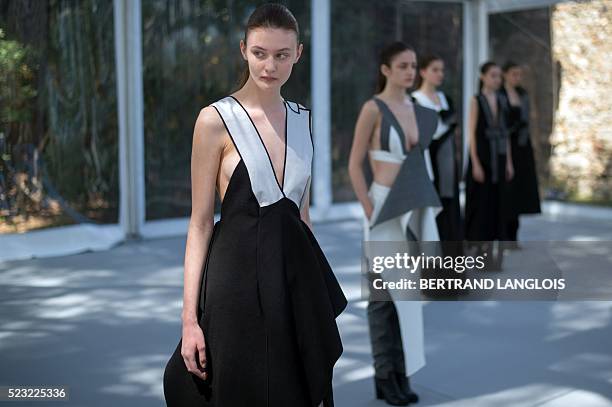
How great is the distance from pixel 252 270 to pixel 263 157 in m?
0.30

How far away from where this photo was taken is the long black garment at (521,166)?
8172 millimetres

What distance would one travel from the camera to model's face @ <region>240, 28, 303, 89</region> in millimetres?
2424

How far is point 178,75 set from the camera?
32.9ft

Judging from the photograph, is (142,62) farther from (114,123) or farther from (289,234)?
(289,234)

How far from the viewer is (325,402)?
257 centimetres


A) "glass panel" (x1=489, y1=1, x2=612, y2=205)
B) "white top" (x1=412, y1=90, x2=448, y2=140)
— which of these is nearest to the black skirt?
"white top" (x1=412, y1=90, x2=448, y2=140)

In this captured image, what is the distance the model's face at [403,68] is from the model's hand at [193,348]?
255 cm

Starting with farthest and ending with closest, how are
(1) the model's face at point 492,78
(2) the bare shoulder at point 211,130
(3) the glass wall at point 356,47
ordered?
(3) the glass wall at point 356,47, (1) the model's face at point 492,78, (2) the bare shoulder at point 211,130

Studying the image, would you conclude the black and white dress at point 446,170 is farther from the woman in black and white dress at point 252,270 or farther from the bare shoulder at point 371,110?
the woman in black and white dress at point 252,270

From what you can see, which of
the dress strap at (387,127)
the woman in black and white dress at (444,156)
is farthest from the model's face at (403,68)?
the woman in black and white dress at (444,156)

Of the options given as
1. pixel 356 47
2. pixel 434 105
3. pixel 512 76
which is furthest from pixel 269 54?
pixel 356 47

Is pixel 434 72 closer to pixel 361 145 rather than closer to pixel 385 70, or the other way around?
pixel 385 70

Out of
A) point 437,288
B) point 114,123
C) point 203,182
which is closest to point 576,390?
point 437,288

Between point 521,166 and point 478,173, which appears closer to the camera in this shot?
point 478,173
